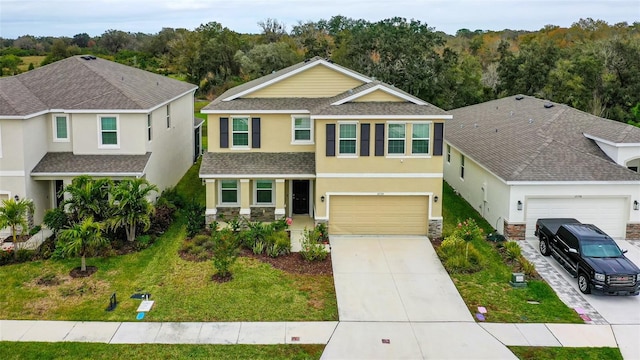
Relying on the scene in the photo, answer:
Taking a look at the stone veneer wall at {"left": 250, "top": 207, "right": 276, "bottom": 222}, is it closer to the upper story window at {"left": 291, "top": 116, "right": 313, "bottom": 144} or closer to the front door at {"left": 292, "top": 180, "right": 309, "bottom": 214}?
the front door at {"left": 292, "top": 180, "right": 309, "bottom": 214}

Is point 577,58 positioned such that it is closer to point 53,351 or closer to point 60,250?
point 60,250

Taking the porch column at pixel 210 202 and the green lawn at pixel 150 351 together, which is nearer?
the green lawn at pixel 150 351

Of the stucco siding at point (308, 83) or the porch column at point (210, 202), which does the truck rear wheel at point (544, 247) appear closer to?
the stucco siding at point (308, 83)

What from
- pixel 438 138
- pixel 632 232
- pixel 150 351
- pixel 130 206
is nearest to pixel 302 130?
pixel 438 138

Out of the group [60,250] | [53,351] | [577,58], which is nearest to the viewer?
[53,351]

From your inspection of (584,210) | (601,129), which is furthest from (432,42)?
(584,210)

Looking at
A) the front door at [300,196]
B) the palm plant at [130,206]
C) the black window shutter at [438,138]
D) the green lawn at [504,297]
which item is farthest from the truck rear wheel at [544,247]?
the palm plant at [130,206]

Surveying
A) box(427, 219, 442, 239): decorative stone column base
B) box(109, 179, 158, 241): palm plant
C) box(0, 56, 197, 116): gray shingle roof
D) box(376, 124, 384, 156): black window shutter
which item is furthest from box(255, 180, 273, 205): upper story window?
box(427, 219, 442, 239): decorative stone column base
